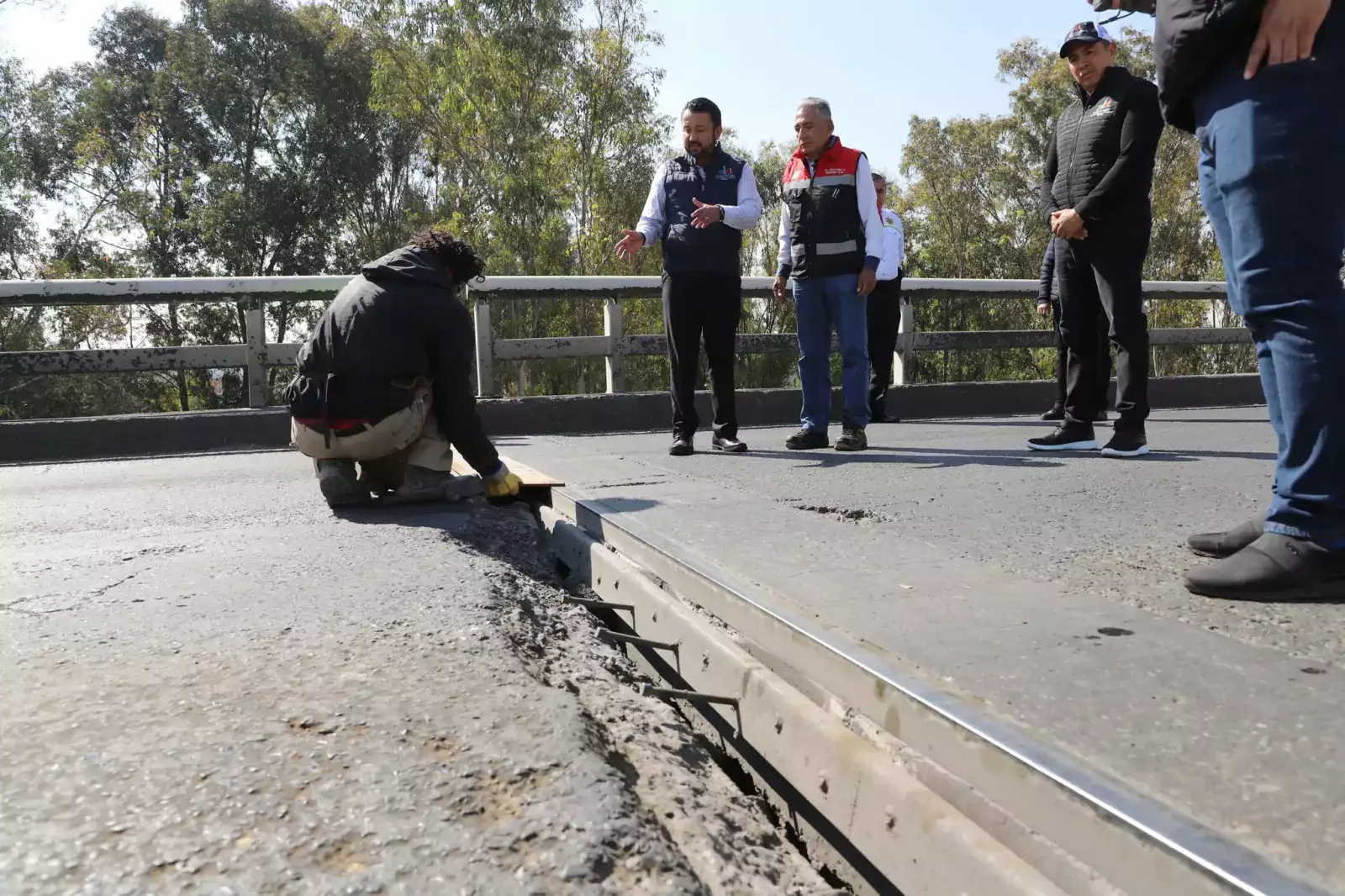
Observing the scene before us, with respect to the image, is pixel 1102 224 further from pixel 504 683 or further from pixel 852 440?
pixel 504 683

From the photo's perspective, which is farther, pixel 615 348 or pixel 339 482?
pixel 615 348

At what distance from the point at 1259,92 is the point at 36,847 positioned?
2.54 meters

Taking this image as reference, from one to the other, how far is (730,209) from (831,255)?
0.65 metres

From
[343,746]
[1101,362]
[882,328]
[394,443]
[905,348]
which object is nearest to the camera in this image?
[343,746]

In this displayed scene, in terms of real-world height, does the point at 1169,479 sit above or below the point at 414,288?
below

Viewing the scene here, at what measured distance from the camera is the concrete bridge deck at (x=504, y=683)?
1.21 meters

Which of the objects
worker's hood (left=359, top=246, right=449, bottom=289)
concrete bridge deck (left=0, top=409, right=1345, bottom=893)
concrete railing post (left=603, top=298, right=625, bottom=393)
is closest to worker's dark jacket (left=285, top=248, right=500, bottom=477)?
worker's hood (left=359, top=246, right=449, bottom=289)

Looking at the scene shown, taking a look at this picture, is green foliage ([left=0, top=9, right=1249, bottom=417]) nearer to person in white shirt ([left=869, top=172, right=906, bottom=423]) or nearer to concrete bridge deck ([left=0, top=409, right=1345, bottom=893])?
person in white shirt ([left=869, top=172, right=906, bottom=423])

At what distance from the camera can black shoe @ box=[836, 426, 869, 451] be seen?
5520 mm

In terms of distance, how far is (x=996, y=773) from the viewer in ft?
4.20

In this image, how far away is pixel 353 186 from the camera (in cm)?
3581

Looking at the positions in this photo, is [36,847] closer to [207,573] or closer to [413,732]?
[413,732]

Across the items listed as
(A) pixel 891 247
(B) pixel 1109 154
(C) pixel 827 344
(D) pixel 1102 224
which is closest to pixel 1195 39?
(D) pixel 1102 224

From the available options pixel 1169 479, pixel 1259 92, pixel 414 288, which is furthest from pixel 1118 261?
pixel 414 288
